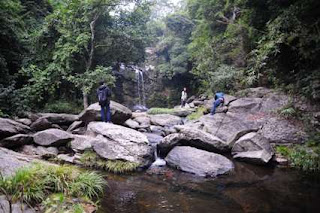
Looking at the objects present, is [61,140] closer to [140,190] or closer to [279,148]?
[140,190]

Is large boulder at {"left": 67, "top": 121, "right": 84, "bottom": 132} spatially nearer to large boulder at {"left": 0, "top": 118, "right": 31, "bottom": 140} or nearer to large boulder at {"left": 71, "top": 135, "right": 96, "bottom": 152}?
large boulder at {"left": 0, "top": 118, "right": 31, "bottom": 140}

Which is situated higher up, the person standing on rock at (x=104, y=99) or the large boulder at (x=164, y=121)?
the person standing on rock at (x=104, y=99)

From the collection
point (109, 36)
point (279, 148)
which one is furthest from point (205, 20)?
point (279, 148)

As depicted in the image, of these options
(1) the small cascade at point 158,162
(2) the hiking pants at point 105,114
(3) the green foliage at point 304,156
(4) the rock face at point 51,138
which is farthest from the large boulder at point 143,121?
(3) the green foliage at point 304,156

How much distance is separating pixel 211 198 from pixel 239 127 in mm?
5621

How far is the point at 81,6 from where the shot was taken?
55.1 feet

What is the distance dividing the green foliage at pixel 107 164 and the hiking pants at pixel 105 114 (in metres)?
2.83

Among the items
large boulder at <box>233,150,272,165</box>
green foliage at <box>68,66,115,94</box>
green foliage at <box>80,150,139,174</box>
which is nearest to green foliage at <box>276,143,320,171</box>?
large boulder at <box>233,150,272,165</box>

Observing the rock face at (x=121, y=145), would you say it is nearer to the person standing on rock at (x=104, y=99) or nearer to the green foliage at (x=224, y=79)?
the person standing on rock at (x=104, y=99)

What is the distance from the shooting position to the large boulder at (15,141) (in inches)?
348

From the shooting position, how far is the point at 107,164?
8328mm

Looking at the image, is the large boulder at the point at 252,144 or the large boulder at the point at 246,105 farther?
the large boulder at the point at 246,105

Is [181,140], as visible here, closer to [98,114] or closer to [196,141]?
[196,141]

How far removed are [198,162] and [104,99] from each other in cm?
509
